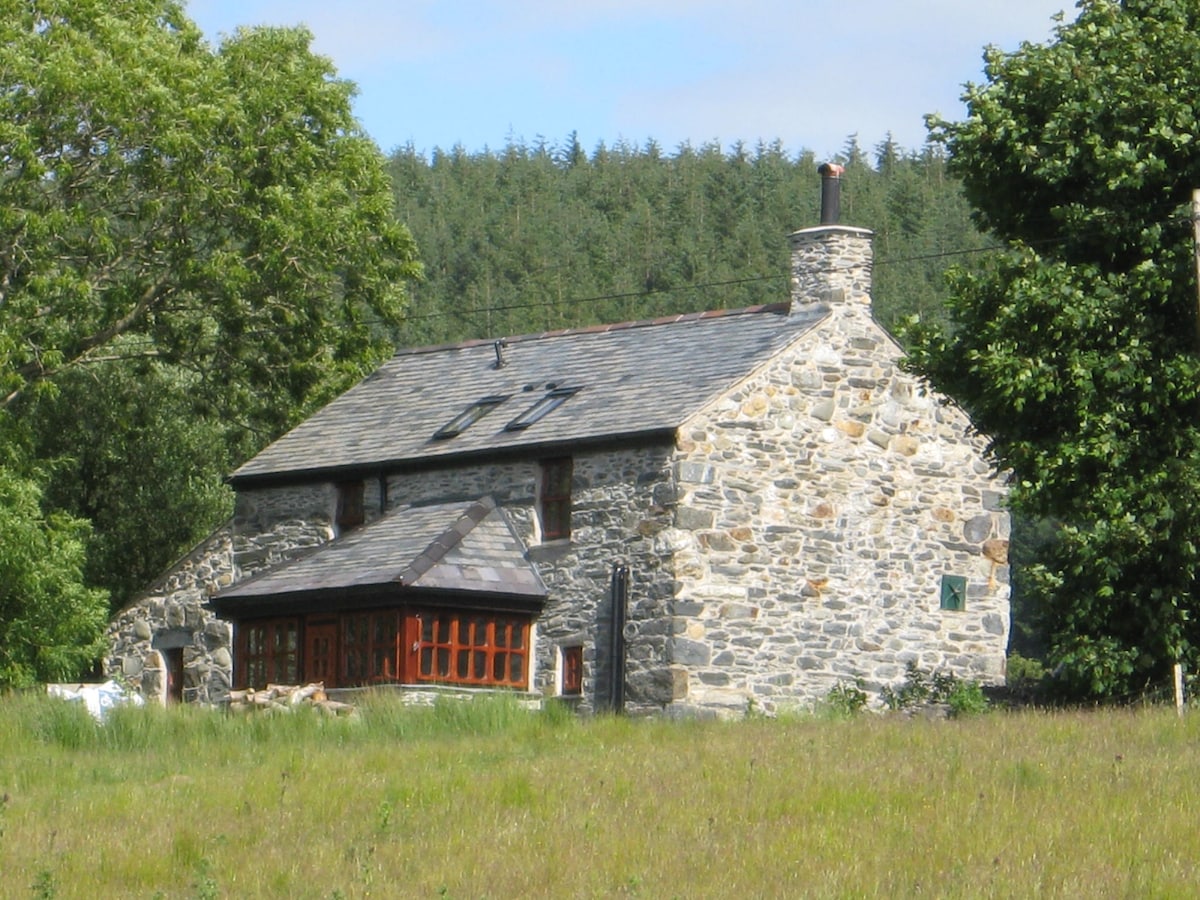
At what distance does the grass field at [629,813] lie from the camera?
14.0 metres

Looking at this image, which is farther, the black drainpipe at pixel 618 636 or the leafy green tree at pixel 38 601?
the leafy green tree at pixel 38 601

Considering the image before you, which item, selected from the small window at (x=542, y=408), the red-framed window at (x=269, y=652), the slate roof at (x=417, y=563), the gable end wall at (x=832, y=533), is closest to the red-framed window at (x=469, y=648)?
the slate roof at (x=417, y=563)

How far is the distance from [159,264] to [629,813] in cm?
2386

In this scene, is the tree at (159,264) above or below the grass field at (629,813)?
above

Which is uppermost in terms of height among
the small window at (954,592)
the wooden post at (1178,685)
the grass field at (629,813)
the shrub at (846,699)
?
the small window at (954,592)

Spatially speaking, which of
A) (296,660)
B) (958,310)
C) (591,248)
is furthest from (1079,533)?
(591,248)

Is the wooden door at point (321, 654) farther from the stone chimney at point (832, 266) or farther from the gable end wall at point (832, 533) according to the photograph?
the stone chimney at point (832, 266)

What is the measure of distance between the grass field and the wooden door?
8254 millimetres

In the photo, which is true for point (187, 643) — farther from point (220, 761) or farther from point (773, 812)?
point (773, 812)

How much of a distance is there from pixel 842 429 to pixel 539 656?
557 cm

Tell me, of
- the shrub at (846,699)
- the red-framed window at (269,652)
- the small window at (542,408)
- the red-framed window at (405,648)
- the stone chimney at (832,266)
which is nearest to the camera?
the shrub at (846,699)

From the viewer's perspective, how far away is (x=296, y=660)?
103 ft

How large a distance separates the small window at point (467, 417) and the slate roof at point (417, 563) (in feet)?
4.13

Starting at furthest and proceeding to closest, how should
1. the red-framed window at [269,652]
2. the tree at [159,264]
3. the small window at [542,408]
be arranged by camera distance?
the tree at [159,264] < the small window at [542,408] < the red-framed window at [269,652]
